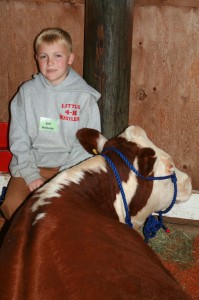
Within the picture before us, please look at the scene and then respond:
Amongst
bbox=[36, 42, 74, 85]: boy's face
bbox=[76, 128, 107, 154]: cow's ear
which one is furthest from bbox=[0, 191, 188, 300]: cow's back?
bbox=[36, 42, 74, 85]: boy's face

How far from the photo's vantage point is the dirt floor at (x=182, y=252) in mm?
2916

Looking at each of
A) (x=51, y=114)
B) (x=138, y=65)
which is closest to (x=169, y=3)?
(x=138, y=65)

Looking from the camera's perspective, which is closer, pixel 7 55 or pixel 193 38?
pixel 193 38

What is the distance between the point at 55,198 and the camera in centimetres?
175

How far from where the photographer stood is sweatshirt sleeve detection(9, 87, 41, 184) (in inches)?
108

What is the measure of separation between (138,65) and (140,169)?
5.26 feet

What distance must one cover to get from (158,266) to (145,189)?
524 millimetres

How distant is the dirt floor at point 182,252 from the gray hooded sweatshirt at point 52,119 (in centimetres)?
112

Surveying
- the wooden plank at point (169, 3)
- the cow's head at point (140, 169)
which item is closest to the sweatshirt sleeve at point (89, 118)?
the cow's head at point (140, 169)

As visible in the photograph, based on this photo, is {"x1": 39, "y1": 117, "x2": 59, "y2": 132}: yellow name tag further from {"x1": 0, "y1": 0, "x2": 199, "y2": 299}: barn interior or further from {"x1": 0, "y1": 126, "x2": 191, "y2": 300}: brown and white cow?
{"x1": 0, "y1": 126, "x2": 191, "y2": 300}: brown and white cow

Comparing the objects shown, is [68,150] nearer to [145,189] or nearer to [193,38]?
[145,189]

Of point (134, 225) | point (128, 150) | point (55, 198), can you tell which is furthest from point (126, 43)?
point (55, 198)

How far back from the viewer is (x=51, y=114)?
9.42 ft

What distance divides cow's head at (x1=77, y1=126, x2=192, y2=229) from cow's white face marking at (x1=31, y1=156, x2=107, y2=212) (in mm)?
105
